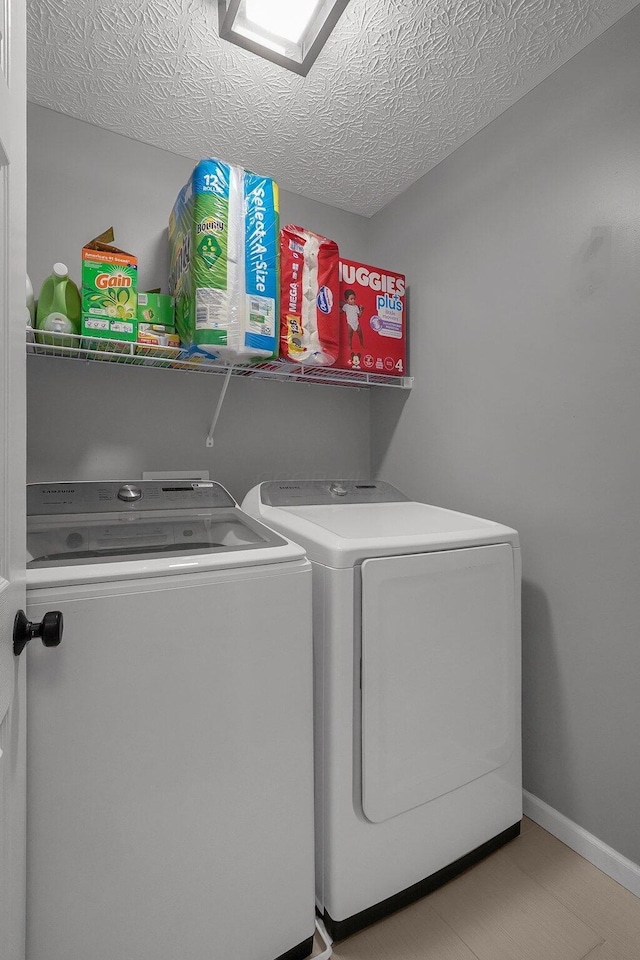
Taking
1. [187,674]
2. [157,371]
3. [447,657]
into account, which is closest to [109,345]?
[157,371]

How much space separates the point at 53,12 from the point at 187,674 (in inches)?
74.6

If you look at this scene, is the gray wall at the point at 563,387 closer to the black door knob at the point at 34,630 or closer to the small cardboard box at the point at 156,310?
the small cardboard box at the point at 156,310

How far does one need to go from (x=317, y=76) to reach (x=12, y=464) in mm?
1641

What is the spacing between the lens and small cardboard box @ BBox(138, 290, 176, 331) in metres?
1.71

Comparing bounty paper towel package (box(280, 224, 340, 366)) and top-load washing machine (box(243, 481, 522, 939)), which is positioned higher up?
bounty paper towel package (box(280, 224, 340, 366))

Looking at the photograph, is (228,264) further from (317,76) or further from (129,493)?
(129,493)

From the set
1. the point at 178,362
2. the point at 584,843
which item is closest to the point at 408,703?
the point at 584,843

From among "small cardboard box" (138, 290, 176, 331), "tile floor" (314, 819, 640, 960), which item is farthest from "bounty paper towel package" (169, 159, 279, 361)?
"tile floor" (314, 819, 640, 960)

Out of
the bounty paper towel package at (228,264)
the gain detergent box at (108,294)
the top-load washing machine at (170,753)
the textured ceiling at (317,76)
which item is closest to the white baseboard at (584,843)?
the top-load washing machine at (170,753)

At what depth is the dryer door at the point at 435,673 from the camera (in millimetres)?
1297

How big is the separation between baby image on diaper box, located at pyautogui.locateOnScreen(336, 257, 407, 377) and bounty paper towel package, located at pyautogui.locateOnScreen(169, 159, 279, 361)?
0.43 m

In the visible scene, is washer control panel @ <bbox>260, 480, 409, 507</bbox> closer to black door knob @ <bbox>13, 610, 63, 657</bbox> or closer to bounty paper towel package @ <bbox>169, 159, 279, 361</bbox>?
bounty paper towel package @ <bbox>169, 159, 279, 361</bbox>

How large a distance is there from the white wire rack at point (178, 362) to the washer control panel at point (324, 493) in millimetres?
473

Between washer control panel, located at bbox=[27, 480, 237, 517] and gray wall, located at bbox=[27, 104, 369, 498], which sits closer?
washer control panel, located at bbox=[27, 480, 237, 517]
